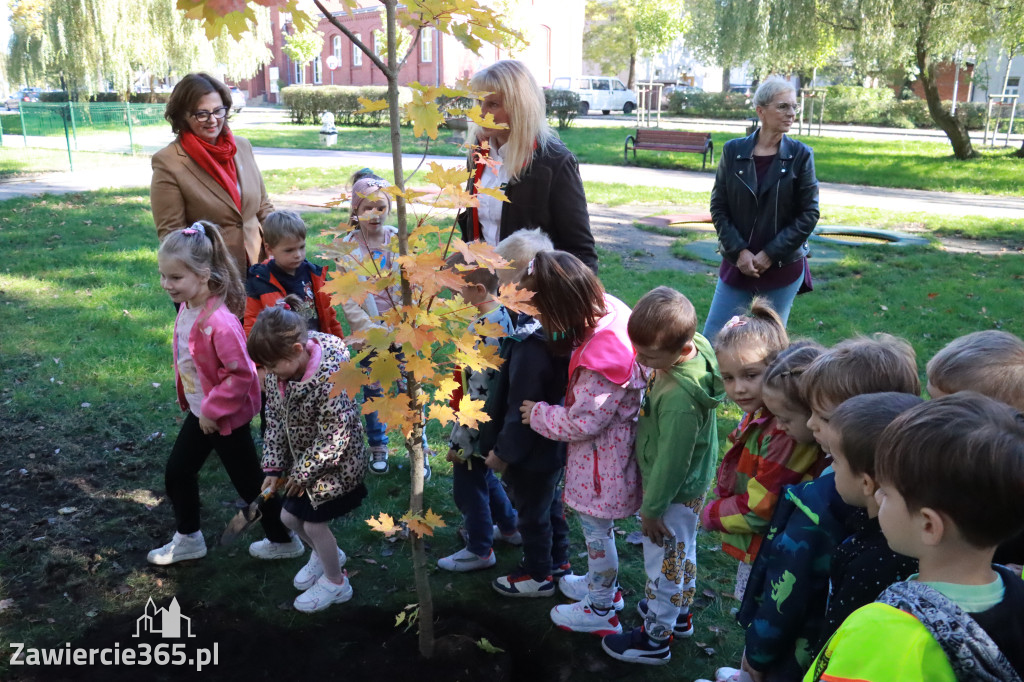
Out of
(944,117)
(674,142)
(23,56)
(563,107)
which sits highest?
(23,56)

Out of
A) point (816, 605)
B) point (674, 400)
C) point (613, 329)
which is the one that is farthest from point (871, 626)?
point (613, 329)

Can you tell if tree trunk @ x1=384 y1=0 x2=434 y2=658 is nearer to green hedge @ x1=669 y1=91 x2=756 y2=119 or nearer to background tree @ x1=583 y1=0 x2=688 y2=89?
green hedge @ x1=669 y1=91 x2=756 y2=119

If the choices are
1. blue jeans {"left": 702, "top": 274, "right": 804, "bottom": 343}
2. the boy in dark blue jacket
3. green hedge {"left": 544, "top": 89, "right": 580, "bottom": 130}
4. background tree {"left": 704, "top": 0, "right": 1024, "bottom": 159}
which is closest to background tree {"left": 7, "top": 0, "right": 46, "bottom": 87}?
green hedge {"left": 544, "top": 89, "right": 580, "bottom": 130}

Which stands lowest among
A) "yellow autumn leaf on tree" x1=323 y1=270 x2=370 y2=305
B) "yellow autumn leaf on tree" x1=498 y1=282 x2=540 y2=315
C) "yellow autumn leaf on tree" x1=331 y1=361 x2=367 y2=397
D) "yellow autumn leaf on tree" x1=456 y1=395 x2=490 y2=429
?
"yellow autumn leaf on tree" x1=456 y1=395 x2=490 y2=429

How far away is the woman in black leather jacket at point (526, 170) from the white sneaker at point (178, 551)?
1.95 metres

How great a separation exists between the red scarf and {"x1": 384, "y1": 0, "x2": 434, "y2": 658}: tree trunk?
189cm

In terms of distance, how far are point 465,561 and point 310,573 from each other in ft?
2.23

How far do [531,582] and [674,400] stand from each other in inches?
45.1

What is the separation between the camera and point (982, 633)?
1353mm

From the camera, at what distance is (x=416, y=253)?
91.4 inches

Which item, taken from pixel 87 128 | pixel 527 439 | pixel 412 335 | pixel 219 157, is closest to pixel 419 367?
pixel 412 335

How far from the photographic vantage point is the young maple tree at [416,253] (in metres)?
2.09

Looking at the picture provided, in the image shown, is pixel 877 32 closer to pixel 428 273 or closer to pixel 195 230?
pixel 195 230

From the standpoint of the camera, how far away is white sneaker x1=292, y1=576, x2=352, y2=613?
3199 mm
